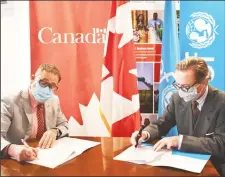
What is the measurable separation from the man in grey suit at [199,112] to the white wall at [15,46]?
994 millimetres

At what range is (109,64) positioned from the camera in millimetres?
2705

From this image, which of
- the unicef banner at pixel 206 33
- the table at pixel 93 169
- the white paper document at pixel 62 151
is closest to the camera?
the table at pixel 93 169

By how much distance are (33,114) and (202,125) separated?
1.12m

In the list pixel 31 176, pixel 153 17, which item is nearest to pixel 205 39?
pixel 153 17

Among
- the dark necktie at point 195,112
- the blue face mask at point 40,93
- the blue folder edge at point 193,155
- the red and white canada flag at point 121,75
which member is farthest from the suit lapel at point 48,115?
the dark necktie at point 195,112

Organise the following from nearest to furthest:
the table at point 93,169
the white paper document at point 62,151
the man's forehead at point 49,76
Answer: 1. the table at point 93,169
2. the white paper document at point 62,151
3. the man's forehead at point 49,76

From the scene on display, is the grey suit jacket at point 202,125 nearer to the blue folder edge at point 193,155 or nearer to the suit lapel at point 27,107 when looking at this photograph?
the blue folder edge at point 193,155

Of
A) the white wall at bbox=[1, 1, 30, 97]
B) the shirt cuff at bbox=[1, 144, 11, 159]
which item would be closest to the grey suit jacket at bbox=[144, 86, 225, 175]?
the shirt cuff at bbox=[1, 144, 11, 159]

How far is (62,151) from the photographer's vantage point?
1.75 m

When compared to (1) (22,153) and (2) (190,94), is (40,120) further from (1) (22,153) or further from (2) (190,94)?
(2) (190,94)

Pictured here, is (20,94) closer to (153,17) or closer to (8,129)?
(8,129)

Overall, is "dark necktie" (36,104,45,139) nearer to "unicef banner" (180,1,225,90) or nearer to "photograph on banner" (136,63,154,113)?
"photograph on banner" (136,63,154,113)

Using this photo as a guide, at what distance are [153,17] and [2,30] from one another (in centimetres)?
132

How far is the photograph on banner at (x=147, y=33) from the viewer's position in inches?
108
